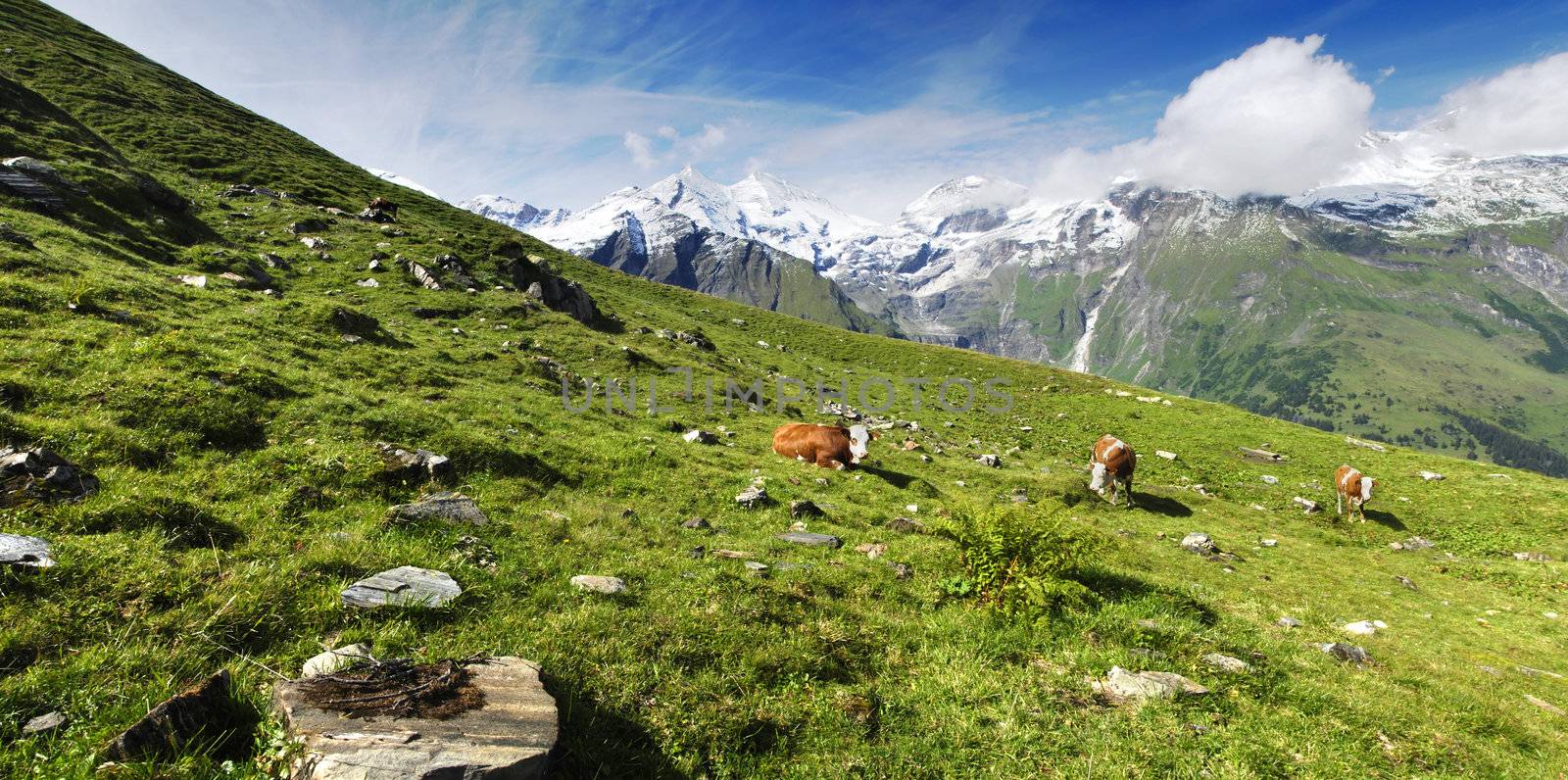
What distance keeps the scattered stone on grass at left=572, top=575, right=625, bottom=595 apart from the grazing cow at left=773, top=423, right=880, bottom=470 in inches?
472

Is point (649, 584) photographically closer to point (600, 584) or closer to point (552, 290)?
point (600, 584)

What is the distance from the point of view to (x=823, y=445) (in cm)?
2020

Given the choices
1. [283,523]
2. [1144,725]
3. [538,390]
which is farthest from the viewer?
[538,390]

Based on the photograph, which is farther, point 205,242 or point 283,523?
point 205,242

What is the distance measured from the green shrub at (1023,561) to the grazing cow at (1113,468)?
1411 cm

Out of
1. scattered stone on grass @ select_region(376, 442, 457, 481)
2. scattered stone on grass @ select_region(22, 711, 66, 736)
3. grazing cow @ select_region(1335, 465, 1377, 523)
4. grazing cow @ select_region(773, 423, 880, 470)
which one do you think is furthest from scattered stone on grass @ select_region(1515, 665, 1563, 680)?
scattered stone on grass @ select_region(376, 442, 457, 481)

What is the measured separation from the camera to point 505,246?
40.6m

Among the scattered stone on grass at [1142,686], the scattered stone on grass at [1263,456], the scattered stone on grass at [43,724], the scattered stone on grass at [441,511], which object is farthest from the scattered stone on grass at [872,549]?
the scattered stone on grass at [1263,456]

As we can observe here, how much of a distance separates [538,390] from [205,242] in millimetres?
20652

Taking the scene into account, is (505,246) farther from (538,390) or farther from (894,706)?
(894,706)

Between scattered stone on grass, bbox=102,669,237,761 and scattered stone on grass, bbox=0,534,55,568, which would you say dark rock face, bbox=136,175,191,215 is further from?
scattered stone on grass, bbox=102,669,237,761

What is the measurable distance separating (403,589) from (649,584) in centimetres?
312

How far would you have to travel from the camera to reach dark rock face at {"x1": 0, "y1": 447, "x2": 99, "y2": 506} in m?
6.92

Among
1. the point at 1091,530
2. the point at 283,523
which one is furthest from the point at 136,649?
the point at 1091,530
